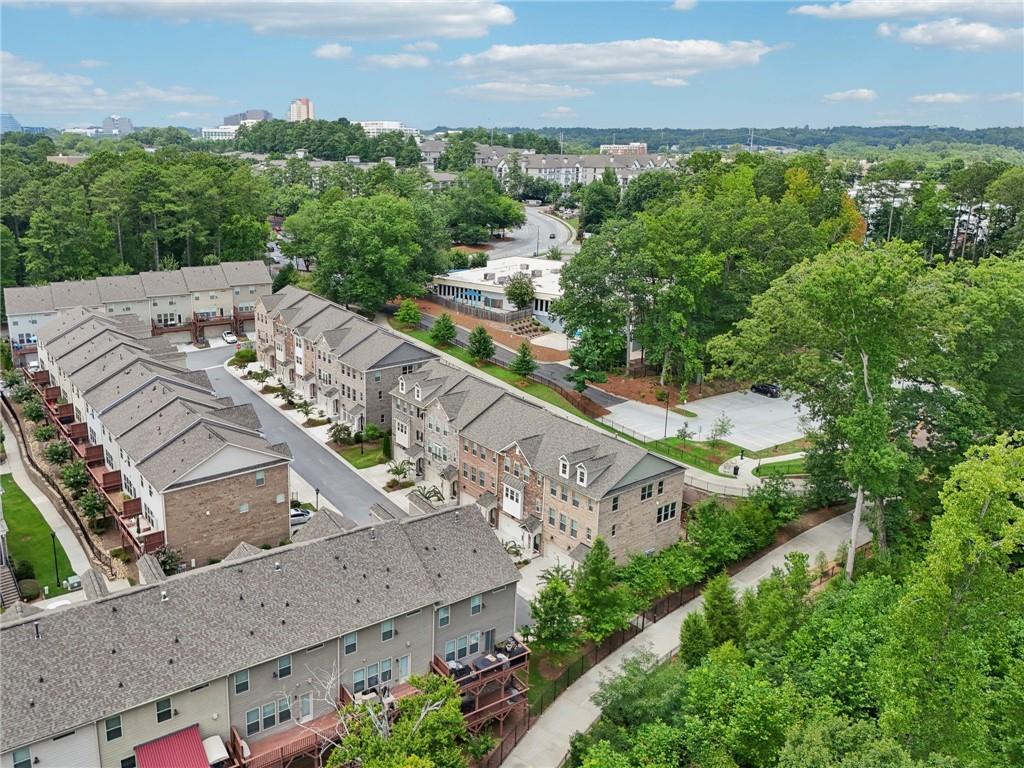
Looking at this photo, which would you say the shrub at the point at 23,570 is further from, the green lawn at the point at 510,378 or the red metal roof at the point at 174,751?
the green lawn at the point at 510,378

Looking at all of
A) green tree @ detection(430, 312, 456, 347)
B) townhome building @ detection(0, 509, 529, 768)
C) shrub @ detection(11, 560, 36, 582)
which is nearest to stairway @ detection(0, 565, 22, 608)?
shrub @ detection(11, 560, 36, 582)

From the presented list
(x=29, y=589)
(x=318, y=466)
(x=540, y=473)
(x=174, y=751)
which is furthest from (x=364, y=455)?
(x=174, y=751)

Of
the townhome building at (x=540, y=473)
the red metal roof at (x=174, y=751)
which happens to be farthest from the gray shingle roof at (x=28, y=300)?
the red metal roof at (x=174, y=751)

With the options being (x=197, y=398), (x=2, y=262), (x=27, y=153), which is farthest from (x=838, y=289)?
Answer: (x=27, y=153)

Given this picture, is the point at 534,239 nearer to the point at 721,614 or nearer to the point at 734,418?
the point at 734,418

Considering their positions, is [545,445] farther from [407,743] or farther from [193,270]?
[193,270]
